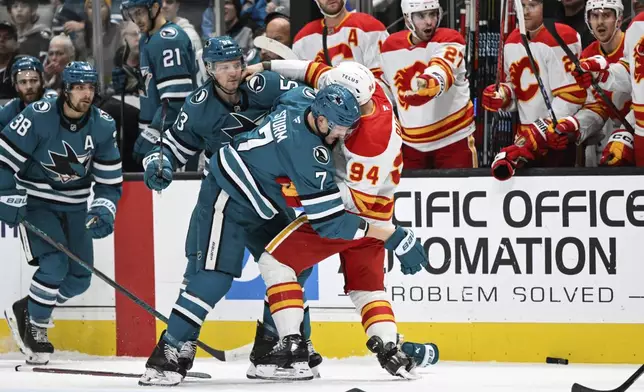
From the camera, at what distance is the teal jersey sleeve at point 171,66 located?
6191 mm

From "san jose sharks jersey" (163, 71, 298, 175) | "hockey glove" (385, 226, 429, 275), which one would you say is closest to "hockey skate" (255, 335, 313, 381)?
"hockey glove" (385, 226, 429, 275)

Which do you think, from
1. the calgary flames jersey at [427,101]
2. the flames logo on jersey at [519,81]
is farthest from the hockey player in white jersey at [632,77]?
the calgary flames jersey at [427,101]

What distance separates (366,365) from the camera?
5676mm

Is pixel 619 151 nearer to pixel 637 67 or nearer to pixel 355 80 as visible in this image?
pixel 637 67

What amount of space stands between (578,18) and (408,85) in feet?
3.04

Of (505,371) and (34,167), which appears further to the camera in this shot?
(34,167)

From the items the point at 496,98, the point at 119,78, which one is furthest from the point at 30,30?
the point at 496,98

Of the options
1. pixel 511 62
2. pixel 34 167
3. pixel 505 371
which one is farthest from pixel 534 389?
pixel 34 167

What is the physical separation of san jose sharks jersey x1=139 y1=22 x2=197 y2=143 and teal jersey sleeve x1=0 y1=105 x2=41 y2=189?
625 millimetres

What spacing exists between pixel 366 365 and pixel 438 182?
0.89m

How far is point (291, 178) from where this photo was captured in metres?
4.78

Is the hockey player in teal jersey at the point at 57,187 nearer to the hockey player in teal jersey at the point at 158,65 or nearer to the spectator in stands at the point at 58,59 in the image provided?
the hockey player in teal jersey at the point at 158,65

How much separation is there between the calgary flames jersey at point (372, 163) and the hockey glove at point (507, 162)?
0.82m

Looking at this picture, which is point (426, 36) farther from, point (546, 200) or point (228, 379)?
point (228, 379)
